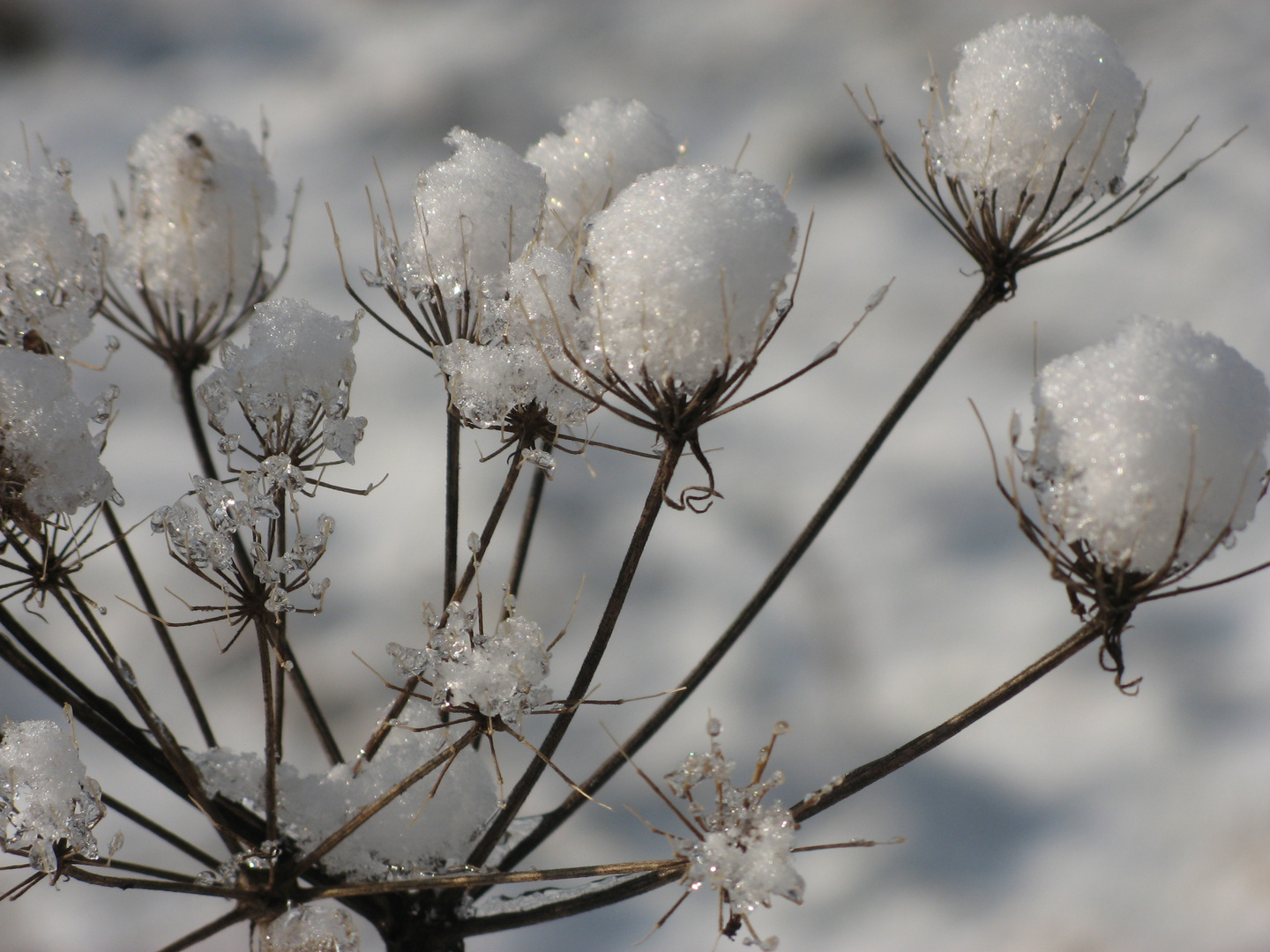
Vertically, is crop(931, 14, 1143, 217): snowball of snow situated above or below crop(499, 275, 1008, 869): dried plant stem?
above

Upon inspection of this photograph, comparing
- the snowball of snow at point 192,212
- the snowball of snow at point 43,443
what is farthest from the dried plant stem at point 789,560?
the snowball of snow at point 192,212

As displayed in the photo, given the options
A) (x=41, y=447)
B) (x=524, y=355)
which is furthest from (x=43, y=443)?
(x=524, y=355)

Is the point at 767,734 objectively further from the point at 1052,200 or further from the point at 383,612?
the point at 1052,200

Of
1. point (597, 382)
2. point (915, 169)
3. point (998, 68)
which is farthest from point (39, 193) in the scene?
point (915, 169)

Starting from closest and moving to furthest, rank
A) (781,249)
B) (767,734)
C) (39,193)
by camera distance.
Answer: (781,249) < (39,193) < (767,734)

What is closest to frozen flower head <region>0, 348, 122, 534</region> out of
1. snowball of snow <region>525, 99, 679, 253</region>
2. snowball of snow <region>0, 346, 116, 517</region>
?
snowball of snow <region>0, 346, 116, 517</region>

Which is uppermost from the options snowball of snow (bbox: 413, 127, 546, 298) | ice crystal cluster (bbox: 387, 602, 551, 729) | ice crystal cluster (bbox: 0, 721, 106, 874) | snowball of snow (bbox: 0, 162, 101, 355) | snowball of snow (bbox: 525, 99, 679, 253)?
snowball of snow (bbox: 525, 99, 679, 253)

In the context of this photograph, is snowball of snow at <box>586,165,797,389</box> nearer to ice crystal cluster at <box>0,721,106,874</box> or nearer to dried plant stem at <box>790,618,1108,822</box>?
dried plant stem at <box>790,618,1108,822</box>

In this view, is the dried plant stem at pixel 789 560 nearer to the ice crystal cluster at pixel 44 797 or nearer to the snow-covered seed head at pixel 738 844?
the snow-covered seed head at pixel 738 844
